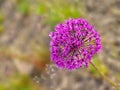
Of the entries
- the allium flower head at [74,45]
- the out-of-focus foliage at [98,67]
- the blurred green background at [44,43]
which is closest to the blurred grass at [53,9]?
the blurred green background at [44,43]

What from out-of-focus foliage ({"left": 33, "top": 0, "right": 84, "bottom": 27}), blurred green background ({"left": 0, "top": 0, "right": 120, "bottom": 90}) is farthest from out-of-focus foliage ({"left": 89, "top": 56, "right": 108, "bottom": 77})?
out-of-focus foliage ({"left": 33, "top": 0, "right": 84, "bottom": 27})

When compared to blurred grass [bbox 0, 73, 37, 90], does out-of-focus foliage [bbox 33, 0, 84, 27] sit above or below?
above

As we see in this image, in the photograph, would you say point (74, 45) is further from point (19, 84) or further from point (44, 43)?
point (44, 43)

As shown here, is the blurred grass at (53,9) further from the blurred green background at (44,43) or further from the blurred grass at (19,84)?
the blurred grass at (19,84)

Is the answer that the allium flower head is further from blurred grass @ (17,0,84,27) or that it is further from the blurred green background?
blurred grass @ (17,0,84,27)

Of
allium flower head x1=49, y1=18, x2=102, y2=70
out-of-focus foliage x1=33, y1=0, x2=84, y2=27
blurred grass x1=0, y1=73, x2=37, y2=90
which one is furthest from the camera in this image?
out-of-focus foliage x1=33, y1=0, x2=84, y2=27

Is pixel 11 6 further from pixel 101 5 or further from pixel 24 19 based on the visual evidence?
pixel 101 5

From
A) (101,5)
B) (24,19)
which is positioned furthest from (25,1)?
(101,5)
